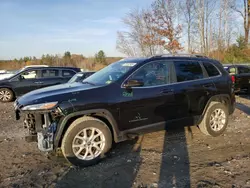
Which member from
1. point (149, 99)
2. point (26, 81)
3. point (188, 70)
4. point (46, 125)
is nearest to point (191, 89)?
point (188, 70)

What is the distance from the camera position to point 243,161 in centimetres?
406

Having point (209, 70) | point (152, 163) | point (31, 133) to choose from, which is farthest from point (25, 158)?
point (209, 70)

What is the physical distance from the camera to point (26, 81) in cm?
1134

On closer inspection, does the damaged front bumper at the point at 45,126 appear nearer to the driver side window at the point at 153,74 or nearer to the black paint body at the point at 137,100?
the black paint body at the point at 137,100

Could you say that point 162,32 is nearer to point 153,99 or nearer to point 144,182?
point 153,99

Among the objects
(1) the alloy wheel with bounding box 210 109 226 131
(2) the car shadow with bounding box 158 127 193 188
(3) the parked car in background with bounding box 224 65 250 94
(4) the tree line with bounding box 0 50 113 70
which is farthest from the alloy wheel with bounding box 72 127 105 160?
(4) the tree line with bounding box 0 50 113 70

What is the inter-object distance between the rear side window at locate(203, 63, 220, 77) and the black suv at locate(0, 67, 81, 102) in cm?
806

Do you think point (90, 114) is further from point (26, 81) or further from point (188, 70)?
point (26, 81)

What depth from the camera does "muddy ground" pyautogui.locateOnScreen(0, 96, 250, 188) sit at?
11.3ft

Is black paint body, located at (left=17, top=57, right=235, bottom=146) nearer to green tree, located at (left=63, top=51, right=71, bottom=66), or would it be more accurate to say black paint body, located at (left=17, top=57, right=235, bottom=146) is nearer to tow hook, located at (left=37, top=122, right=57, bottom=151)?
tow hook, located at (left=37, top=122, right=57, bottom=151)

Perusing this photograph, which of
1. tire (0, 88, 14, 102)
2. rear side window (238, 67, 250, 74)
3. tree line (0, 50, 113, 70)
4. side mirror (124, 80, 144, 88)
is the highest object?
tree line (0, 50, 113, 70)

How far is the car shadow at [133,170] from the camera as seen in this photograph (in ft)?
11.2

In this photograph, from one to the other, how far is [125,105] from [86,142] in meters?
0.91

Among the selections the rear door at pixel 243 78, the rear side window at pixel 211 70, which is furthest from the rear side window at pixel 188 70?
the rear door at pixel 243 78
